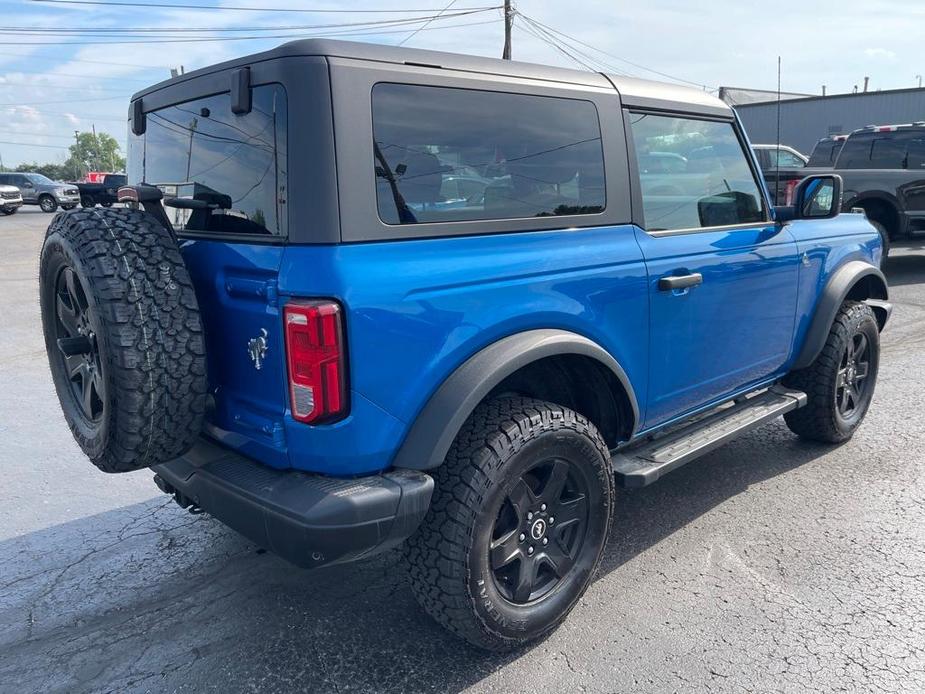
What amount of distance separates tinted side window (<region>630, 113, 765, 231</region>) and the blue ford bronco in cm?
3

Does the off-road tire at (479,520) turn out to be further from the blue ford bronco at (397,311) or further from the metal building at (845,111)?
the metal building at (845,111)

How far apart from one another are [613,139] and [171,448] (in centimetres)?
204

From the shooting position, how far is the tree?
314 ft

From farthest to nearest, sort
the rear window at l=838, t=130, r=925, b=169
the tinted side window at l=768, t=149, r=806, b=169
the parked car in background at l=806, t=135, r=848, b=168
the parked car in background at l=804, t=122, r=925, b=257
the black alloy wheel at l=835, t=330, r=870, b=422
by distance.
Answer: the tinted side window at l=768, t=149, r=806, b=169, the parked car in background at l=806, t=135, r=848, b=168, the rear window at l=838, t=130, r=925, b=169, the parked car in background at l=804, t=122, r=925, b=257, the black alloy wheel at l=835, t=330, r=870, b=422

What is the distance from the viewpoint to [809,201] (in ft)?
12.7

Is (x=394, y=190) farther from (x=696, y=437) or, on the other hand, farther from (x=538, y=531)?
(x=696, y=437)

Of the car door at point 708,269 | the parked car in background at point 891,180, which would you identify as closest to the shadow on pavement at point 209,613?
the car door at point 708,269

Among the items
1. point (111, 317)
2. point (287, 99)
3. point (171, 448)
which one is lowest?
point (171, 448)

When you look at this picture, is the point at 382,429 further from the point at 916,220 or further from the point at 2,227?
the point at 2,227

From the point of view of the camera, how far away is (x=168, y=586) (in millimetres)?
3119

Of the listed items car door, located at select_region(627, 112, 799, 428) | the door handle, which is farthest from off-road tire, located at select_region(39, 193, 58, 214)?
the door handle

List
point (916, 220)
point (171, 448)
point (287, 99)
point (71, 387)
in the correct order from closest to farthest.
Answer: point (287, 99) < point (171, 448) < point (71, 387) < point (916, 220)

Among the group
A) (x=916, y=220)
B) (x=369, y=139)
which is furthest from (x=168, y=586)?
(x=916, y=220)

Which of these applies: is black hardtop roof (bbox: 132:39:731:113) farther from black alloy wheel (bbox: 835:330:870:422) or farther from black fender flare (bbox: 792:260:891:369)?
black alloy wheel (bbox: 835:330:870:422)
